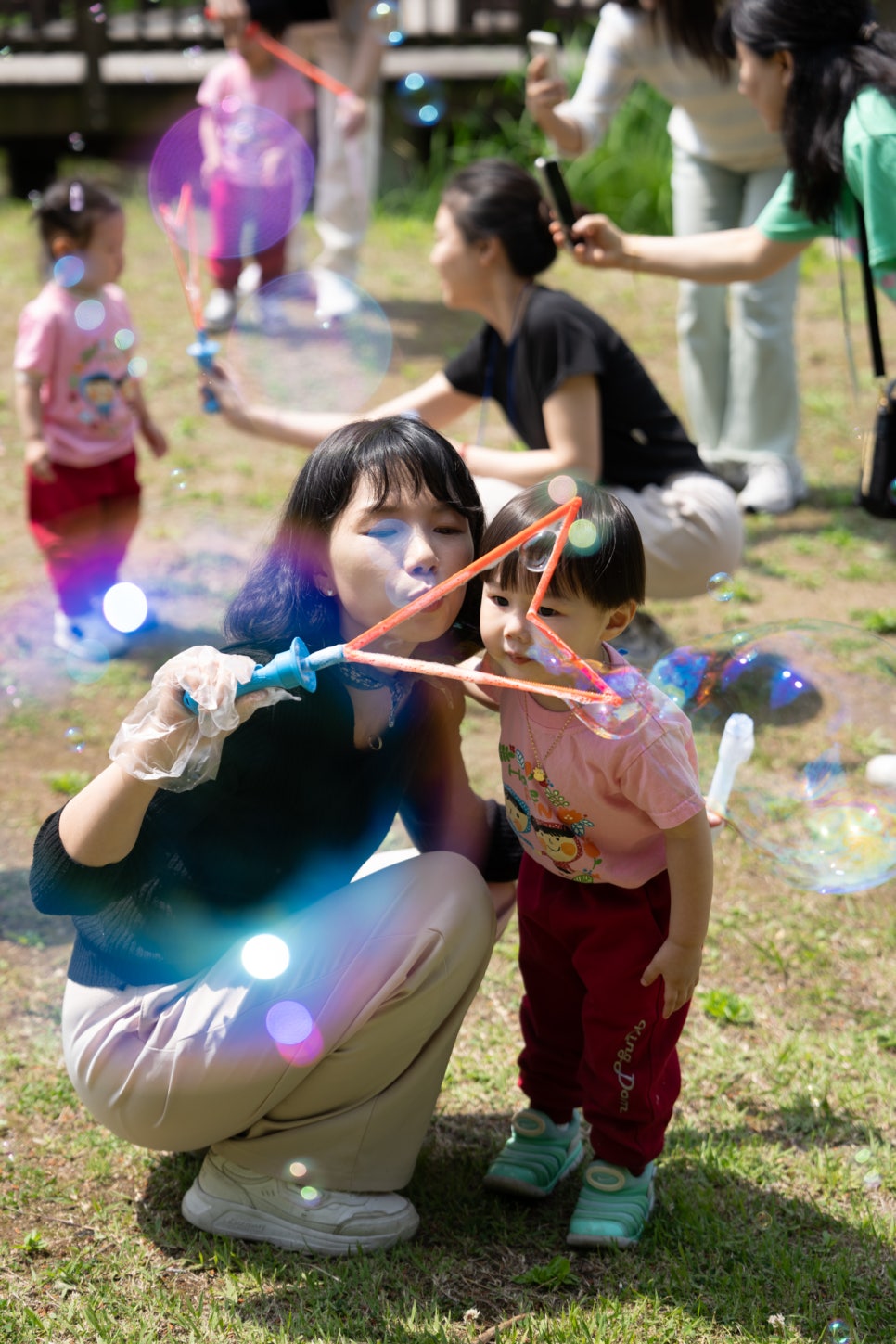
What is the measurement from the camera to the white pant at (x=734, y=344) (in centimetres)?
498

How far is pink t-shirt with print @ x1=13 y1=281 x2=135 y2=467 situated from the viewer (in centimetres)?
418

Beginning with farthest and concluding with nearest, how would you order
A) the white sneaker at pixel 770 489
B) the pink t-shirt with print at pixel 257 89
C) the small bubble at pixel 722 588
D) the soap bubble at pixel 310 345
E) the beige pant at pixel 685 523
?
the pink t-shirt with print at pixel 257 89 → the soap bubble at pixel 310 345 → the white sneaker at pixel 770 489 → the beige pant at pixel 685 523 → the small bubble at pixel 722 588

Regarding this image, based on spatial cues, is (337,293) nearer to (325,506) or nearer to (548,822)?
(325,506)

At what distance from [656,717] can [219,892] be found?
0.65 m

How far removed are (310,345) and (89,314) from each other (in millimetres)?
2356

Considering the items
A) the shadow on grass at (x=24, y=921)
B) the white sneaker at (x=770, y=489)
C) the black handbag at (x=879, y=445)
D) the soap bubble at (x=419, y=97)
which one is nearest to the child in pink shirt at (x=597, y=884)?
the shadow on grass at (x=24, y=921)

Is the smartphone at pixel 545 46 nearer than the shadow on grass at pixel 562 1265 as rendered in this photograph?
No

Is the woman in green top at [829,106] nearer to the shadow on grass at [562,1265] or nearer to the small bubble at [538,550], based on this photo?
the small bubble at [538,550]

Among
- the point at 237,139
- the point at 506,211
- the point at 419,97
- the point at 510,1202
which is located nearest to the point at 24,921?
the point at 510,1202

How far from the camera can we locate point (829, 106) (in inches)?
117

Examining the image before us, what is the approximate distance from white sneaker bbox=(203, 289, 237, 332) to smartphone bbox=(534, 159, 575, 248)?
3.51 m

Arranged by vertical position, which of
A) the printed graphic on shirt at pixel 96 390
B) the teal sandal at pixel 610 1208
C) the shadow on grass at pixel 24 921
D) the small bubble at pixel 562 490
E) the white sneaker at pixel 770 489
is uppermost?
the small bubble at pixel 562 490

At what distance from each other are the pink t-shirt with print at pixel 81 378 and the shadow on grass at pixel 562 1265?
8.29 ft

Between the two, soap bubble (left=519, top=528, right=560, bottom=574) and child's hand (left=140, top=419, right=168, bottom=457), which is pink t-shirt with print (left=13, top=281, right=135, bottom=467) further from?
soap bubble (left=519, top=528, right=560, bottom=574)
